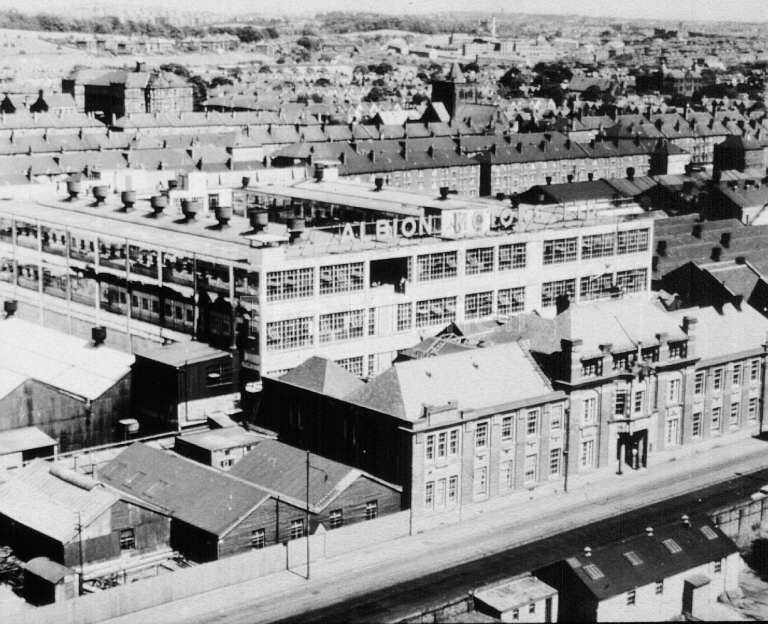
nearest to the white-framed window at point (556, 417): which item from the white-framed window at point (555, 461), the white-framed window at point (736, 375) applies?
the white-framed window at point (555, 461)

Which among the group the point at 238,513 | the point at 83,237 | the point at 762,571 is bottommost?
the point at 762,571

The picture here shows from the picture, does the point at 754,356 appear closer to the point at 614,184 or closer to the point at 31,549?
the point at 31,549

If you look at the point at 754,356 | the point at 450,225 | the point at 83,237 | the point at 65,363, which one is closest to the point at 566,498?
the point at 754,356

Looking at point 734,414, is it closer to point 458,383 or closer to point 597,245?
point 597,245

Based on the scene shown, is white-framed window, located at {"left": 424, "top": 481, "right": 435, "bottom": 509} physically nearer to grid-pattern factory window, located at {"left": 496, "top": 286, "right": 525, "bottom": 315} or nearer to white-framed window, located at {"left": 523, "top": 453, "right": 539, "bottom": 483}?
white-framed window, located at {"left": 523, "top": 453, "right": 539, "bottom": 483}


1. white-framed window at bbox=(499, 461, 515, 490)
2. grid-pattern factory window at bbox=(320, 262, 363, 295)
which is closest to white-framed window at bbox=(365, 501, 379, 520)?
white-framed window at bbox=(499, 461, 515, 490)

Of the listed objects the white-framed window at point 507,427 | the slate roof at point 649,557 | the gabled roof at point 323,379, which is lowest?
the slate roof at point 649,557

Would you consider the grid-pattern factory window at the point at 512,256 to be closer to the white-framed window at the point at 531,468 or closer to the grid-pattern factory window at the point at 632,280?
the grid-pattern factory window at the point at 632,280
